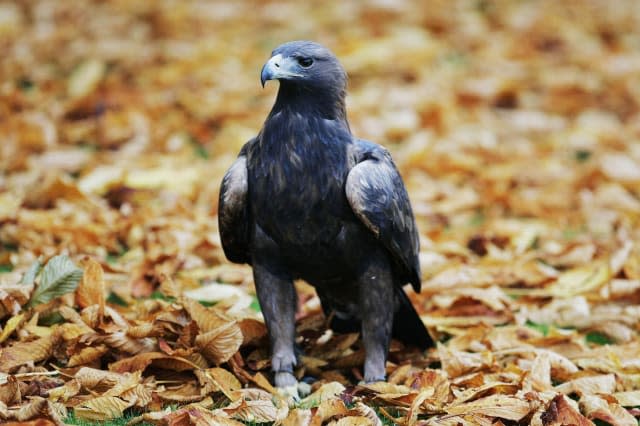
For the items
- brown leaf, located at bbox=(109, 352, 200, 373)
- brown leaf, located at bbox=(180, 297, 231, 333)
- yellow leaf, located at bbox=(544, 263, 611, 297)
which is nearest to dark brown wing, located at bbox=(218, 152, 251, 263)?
brown leaf, located at bbox=(180, 297, 231, 333)

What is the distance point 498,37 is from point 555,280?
5.87m

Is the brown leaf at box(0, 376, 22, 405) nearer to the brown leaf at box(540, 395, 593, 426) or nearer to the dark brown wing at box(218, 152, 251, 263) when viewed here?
the dark brown wing at box(218, 152, 251, 263)

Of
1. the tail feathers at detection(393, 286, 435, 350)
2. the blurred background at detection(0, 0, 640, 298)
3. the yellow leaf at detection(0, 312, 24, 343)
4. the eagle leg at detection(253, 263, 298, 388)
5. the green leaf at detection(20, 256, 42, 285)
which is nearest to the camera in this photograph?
the yellow leaf at detection(0, 312, 24, 343)

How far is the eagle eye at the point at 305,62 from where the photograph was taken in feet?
12.6

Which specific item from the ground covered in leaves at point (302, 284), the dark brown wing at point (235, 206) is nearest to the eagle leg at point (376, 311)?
the ground covered in leaves at point (302, 284)

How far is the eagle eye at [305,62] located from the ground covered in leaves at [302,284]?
3.77 ft

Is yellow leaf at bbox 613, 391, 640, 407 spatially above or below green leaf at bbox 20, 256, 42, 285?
below

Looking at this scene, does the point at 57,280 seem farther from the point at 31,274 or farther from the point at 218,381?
the point at 218,381

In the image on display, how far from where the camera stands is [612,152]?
27.3ft

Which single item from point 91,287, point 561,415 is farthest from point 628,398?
point 91,287

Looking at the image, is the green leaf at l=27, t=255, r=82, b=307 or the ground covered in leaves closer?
the ground covered in leaves

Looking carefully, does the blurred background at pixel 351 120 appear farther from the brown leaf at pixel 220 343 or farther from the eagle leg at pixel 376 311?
the eagle leg at pixel 376 311

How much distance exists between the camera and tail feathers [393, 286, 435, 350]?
14.4 feet

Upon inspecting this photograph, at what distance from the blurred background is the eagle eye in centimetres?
179
